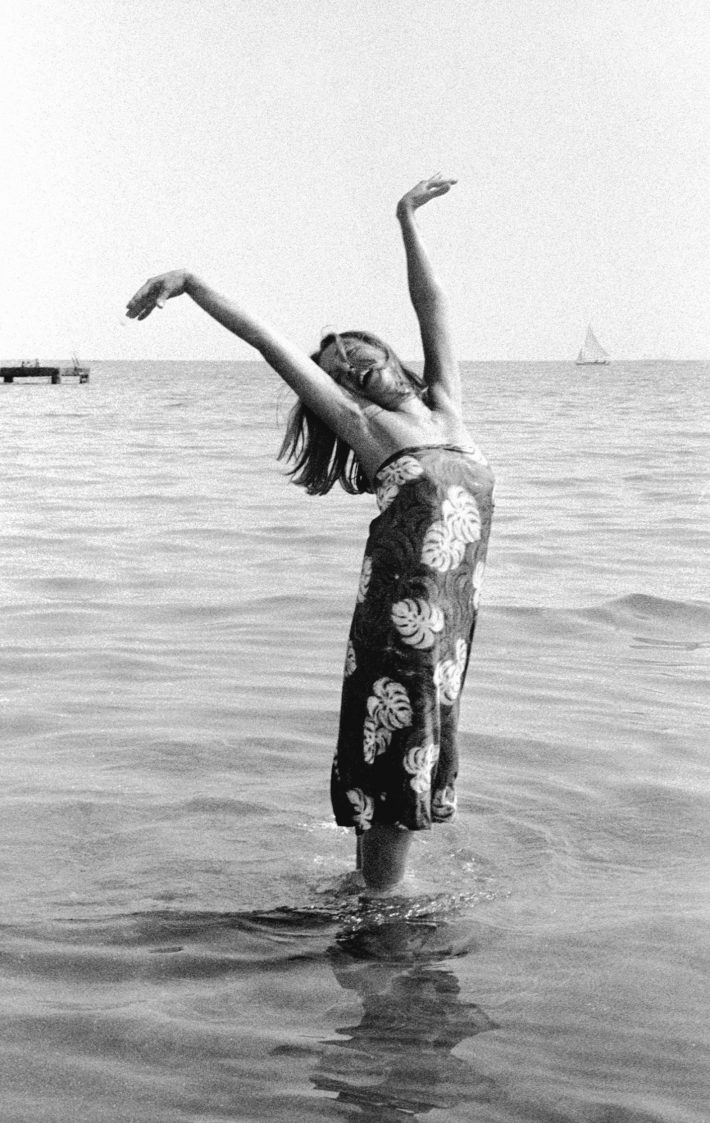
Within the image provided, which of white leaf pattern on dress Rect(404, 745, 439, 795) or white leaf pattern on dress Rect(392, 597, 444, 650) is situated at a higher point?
white leaf pattern on dress Rect(392, 597, 444, 650)

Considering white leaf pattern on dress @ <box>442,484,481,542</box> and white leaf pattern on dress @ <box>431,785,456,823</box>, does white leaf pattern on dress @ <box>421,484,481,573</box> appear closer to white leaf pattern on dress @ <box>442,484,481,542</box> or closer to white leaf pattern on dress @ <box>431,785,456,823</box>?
white leaf pattern on dress @ <box>442,484,481,542</box>

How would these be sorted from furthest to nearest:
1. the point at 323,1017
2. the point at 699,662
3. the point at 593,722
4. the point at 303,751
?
1. the point at 699,662
2. the point at 593,722
3. the point at 303,751
4. the point at 323,1017

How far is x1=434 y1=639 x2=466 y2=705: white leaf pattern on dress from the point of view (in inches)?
159

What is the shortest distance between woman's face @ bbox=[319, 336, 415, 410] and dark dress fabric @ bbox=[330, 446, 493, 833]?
0.63 feet

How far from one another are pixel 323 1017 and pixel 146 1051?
18.3 inches

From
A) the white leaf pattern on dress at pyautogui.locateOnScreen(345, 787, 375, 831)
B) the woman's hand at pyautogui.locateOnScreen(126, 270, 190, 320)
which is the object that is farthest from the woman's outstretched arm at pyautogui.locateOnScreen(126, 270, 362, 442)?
the white leaf pattern on dress at pyautogui.locateOnScreen(345, 787, 375, 831)

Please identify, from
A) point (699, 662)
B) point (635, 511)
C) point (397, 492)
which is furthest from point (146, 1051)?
point (635, 511)

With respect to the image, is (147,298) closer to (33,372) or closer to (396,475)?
(396,475)

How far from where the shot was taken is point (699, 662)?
850 centimetres

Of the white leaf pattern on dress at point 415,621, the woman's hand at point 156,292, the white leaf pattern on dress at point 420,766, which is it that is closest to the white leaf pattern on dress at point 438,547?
the white leaf pattern on dress at point 415,621

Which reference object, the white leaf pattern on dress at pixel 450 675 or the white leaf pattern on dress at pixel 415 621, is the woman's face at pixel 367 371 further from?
the white leaf pattern on dress at pixel 450 675

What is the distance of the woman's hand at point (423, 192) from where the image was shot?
186 inches

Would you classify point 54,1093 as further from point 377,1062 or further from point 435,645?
point 435,645

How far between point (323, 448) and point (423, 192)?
1048 millimetres
